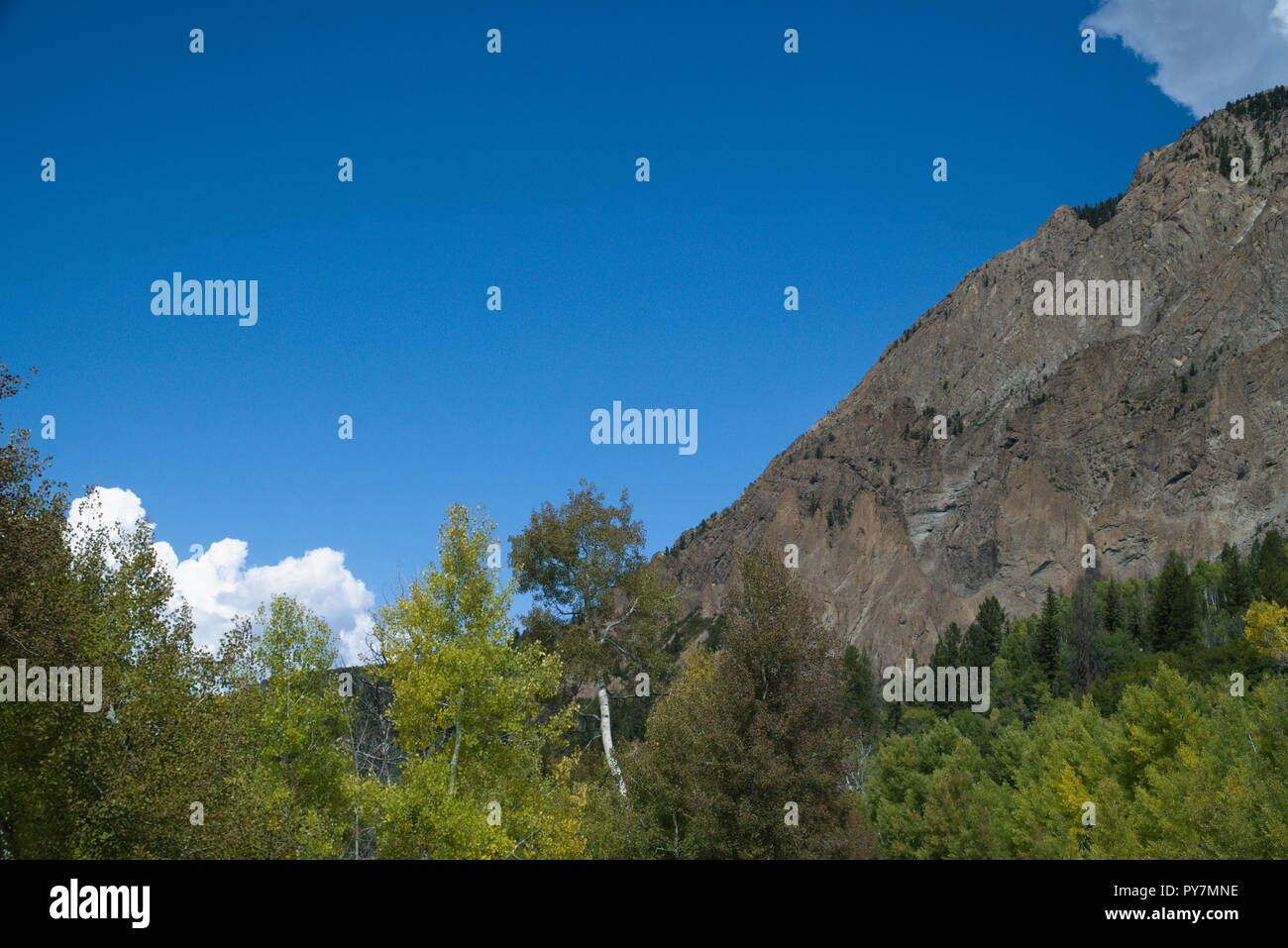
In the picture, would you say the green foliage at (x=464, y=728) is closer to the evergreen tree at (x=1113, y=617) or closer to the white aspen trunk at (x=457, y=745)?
the white aspen trunk at (x=457, y=745)

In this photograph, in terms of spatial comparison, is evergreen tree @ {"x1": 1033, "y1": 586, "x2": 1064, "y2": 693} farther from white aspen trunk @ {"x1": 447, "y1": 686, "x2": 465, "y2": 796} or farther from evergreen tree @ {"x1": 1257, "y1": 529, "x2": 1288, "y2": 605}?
white aspen trunk @ {"x1": 447, "y1": 686, "x2": 465, "y2": 796}

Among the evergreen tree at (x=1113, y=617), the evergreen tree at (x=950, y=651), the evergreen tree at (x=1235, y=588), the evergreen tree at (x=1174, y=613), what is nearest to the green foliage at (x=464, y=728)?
the evergreen tree at (x=1174, y=613)

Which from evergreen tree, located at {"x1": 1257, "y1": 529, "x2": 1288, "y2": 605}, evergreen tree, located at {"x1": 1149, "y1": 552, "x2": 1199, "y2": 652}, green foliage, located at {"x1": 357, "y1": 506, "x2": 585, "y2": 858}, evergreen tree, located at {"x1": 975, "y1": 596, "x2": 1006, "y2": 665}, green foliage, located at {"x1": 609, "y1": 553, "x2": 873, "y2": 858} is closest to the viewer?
green foliage, located at {"x1": 357, "y1": 506, "x2": 585, "y2": 858}

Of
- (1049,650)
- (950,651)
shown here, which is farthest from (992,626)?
(1049,650)

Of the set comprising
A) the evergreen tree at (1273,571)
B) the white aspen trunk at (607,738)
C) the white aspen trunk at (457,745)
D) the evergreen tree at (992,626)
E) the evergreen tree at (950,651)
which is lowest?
the evergreen tree at (950,651)

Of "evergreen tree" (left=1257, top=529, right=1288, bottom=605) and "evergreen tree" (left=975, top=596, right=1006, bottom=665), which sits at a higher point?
"evergreen tree" (left=1257, top=529, right=1288, bottom=605)

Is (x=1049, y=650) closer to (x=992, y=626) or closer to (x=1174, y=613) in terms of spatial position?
(x=1174, y=613)

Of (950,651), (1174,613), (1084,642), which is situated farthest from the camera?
(950,651)

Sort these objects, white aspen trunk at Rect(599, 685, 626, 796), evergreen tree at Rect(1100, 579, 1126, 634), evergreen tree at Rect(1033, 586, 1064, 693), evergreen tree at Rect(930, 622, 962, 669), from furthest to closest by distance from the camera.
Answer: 1. evergreen tree at Rect(930, 622, 962, 669)
2. evergreen tree at Rect(1100, 579, 1126, 634)
3. evergreen tree at Rect(1033, 586, 1064, 693)
4. white aspen trunk at Rect(599, 685, 626, 796)

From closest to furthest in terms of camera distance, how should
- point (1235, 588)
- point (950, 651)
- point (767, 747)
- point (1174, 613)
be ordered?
point (767, 747)
point (1174, 613)
point (1235, 588)
point (950, 651)

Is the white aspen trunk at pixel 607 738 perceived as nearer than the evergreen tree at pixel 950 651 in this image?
Yes

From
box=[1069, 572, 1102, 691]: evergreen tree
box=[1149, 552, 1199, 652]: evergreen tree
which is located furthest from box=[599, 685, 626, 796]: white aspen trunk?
box=[1149, 552, 1199, 652]: evergreen tree
